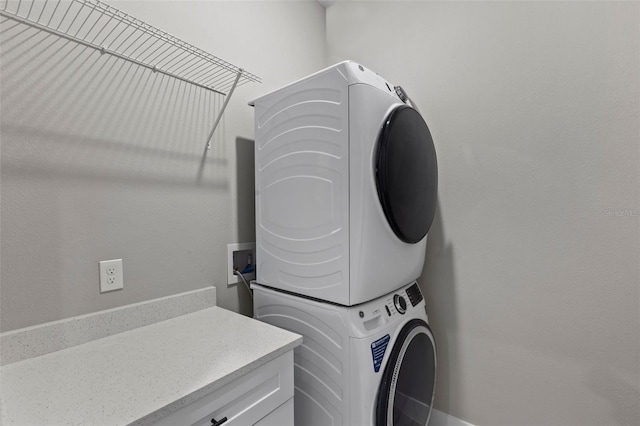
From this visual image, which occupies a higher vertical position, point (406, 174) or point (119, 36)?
point (119, 36)

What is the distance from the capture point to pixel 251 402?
3.15 feet

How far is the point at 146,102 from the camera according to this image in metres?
1.28

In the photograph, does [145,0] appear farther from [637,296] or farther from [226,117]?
[637,296]

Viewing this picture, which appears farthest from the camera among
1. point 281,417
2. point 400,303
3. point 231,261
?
point 231,261

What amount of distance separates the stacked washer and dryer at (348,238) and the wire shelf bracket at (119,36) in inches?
12.7

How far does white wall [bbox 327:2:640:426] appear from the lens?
1.28 metres

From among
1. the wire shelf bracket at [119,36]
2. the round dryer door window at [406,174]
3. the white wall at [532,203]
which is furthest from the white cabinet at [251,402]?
the white wall at [532,203]

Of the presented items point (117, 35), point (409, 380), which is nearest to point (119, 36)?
point (117, 35)

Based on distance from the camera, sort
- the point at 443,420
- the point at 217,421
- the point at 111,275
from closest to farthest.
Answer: the point at 217,421 < the point at 111,275 < the point at 443,420

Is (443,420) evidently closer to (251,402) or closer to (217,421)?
(251,402)

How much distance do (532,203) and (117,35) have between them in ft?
6.58

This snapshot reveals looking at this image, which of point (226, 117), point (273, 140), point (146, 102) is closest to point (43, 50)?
point (146, 102)

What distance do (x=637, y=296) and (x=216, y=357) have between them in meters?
1.72

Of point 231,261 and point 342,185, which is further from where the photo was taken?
point 231,261
